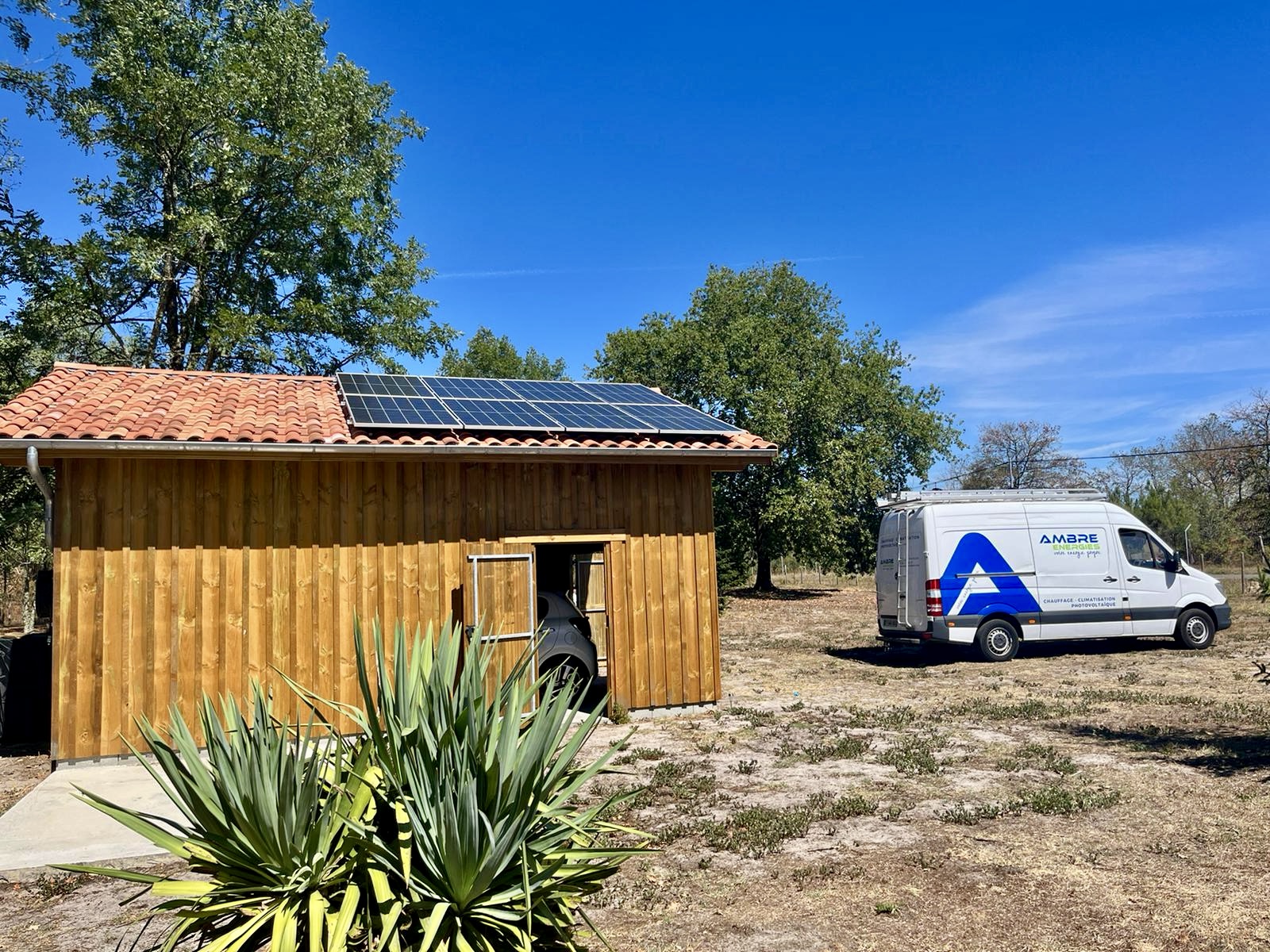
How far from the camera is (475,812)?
9.09ft

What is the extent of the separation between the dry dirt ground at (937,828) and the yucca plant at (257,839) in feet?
5.00

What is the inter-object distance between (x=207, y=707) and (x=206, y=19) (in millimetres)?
23589

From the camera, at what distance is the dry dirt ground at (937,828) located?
13.2ft

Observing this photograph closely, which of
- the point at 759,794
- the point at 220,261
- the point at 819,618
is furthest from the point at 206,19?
the point at 759,794

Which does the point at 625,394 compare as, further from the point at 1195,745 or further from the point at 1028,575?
the point at 1195,745

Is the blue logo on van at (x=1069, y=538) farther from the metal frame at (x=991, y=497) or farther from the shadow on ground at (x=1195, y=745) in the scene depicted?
the shadow on ground at (x=1195, y=745)

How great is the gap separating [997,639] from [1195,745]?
5.86m

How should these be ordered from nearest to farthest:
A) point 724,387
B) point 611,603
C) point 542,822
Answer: point 542,822 → point 611,603 → point 724,387

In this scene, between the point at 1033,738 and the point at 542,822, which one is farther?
the point at 1033,738

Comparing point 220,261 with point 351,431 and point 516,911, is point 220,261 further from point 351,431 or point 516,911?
point 516,911

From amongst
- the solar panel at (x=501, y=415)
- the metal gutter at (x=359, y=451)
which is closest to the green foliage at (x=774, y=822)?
the metal gutter at (x=359, y=451)

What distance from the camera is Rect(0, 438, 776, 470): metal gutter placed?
737cm

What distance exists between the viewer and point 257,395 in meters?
9.95

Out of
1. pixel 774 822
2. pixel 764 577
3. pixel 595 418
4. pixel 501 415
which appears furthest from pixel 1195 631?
pixel 764 577
